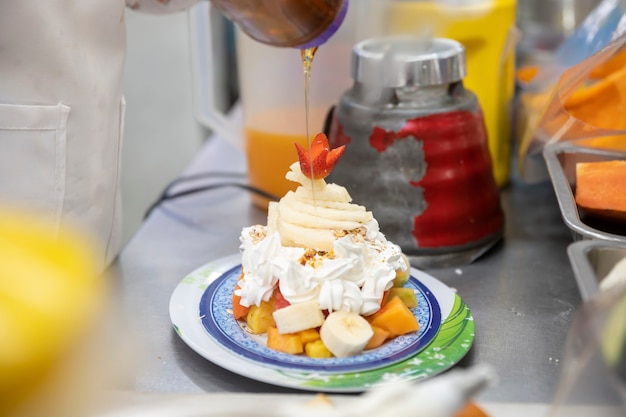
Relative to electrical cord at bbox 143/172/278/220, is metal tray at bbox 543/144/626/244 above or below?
above

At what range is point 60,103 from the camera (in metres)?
0.99

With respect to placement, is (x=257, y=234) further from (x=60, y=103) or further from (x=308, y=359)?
(x=60, y=103)

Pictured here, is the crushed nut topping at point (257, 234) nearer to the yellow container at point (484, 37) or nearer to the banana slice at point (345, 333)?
the banana slice at point (345, 333)

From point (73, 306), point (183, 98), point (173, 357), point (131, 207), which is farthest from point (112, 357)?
point (183, 98)

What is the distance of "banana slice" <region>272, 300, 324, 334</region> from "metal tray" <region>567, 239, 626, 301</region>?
27 cm

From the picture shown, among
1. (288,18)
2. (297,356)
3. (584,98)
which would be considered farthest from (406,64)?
(297,356)

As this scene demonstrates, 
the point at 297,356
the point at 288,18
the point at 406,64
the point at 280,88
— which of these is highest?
the point at 288,18

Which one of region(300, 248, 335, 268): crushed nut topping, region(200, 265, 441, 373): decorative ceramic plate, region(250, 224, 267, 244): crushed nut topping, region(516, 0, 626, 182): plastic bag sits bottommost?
region(200, 265, 441, 373): decorative ceramic plate

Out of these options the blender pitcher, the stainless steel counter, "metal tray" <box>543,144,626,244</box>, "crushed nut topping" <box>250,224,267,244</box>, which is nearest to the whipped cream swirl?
"crushed nut topping" <box>250,224,267,244</box>

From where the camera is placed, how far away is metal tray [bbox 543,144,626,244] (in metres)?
0.94

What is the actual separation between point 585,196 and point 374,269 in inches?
13.4

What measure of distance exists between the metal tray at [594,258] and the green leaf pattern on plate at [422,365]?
0.15 meters

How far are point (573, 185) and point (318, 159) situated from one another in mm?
425

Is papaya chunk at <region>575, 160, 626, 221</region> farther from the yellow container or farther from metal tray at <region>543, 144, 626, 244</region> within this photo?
the yellow container
